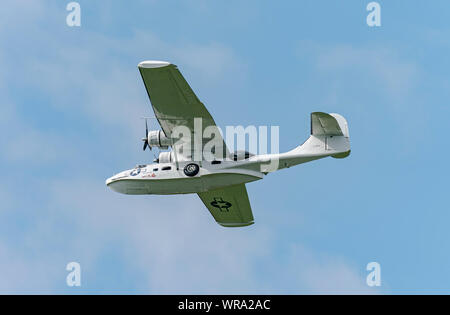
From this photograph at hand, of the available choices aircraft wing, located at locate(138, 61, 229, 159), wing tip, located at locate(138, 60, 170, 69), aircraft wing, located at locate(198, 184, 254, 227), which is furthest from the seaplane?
wing tip, located at locate(138, 60, 170, 69)

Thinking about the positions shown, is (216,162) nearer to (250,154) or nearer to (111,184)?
(250,154)

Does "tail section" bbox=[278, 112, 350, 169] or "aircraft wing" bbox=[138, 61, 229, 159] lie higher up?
"aircraft wing" bbox=[138, 61, 229, 159]

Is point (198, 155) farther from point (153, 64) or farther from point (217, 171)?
point (153, 64)

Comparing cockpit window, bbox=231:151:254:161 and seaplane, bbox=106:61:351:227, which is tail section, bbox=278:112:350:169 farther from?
cockpit window, bbox=231:151:254:161

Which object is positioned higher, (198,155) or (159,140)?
(159,140)

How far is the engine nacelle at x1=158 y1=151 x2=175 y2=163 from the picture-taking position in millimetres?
38828

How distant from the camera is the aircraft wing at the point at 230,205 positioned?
1612 inches

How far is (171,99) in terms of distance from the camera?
35.5m

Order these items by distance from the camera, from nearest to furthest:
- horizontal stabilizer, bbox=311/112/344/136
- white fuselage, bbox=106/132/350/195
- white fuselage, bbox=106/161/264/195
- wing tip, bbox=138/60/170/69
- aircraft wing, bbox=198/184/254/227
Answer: wing tip, bbox=138/60/170/69
horizontal stabilizer, bbox=311/112/344/136
white fuselage, bbox=106/132/350/195
white fuselage, bbox=106/161/264/195
aircraft wing, bbox=198/184/254/227

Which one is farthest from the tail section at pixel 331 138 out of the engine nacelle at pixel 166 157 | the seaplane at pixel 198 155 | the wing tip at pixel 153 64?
the wing tip at pixel 153 64

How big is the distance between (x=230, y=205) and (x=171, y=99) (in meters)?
8.76

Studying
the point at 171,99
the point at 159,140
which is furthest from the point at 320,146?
the point at 159,140

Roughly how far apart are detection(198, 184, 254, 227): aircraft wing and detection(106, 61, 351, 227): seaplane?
1113 millimetres

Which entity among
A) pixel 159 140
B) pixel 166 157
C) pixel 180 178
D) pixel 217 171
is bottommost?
pixel 180 178
